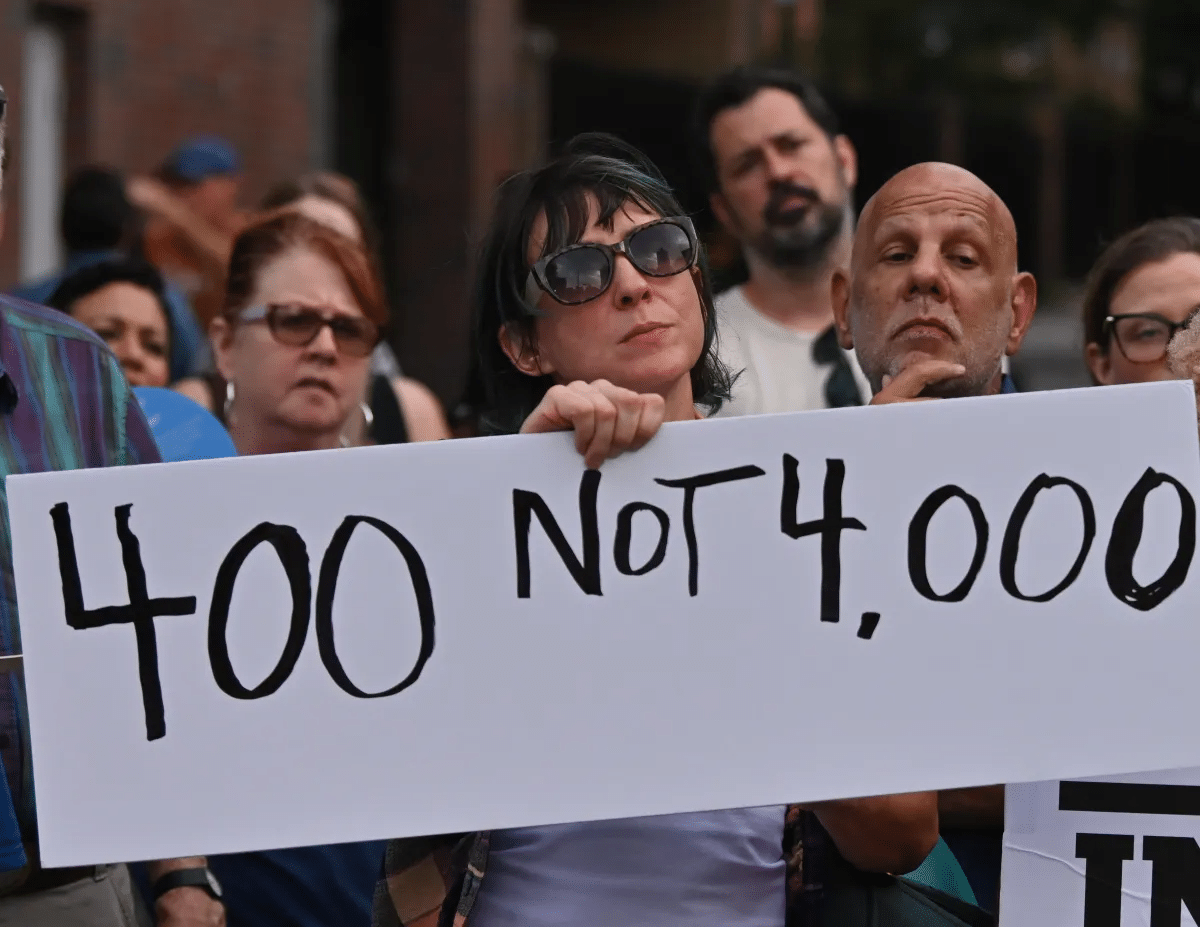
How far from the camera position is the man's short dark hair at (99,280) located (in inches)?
178

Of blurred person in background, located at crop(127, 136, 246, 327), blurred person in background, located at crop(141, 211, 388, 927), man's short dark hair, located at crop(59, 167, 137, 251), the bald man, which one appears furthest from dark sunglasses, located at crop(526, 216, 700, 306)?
blurred person in background, located at crop(127, 136, 246, 327)

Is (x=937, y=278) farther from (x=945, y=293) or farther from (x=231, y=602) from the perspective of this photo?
(x=231, y=602)

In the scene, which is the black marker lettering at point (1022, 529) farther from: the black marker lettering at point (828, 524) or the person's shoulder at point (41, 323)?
the person's shoulder at point (41, 323)

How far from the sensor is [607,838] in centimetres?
255

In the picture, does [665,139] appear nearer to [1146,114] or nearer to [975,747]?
[975,747]

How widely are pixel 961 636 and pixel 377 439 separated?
2266 millimetres

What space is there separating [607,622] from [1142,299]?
1428mm

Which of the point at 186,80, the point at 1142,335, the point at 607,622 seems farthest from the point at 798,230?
the point at 186,80

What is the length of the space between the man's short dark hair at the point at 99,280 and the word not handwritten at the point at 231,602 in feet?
6.97

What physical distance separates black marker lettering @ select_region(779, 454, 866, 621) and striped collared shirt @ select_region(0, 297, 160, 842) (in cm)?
94

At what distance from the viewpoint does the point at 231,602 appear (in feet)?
8.14

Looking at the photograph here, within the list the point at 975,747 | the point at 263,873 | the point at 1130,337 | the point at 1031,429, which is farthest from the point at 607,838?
the point at 1130,337

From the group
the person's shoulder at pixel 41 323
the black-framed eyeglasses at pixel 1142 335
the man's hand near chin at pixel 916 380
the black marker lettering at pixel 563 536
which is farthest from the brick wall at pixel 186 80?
the black marker lettering at pixel 563 536

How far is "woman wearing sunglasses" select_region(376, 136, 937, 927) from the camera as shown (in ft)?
8.23
